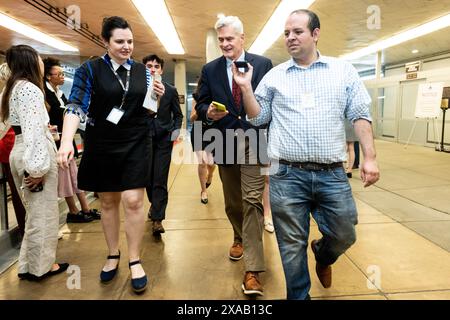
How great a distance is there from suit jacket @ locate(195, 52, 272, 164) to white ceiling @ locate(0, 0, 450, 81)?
4.79m

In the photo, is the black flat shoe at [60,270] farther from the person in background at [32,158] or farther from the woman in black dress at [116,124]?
the woman in black dress at [116,124]

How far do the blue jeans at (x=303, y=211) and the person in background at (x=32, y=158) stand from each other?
1549 millimetres

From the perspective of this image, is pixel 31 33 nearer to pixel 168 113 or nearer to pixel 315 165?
pixel 168 113

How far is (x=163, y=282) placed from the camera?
7.60 ft

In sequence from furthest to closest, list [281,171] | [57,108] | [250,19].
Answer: [250,19] → [57,108] → [281,171]

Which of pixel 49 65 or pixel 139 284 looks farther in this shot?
pixel 49 65

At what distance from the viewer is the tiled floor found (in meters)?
2.17

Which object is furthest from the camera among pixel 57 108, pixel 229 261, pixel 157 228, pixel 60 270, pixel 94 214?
pixel 94 214

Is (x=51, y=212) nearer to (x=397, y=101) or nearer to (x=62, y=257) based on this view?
(x=62, y=257)

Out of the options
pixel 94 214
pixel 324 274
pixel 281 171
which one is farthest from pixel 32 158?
pixel 324 274

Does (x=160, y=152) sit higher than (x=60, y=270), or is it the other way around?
(x=160, y=152)

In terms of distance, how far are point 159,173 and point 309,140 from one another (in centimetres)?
183

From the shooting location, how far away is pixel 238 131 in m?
2.27
